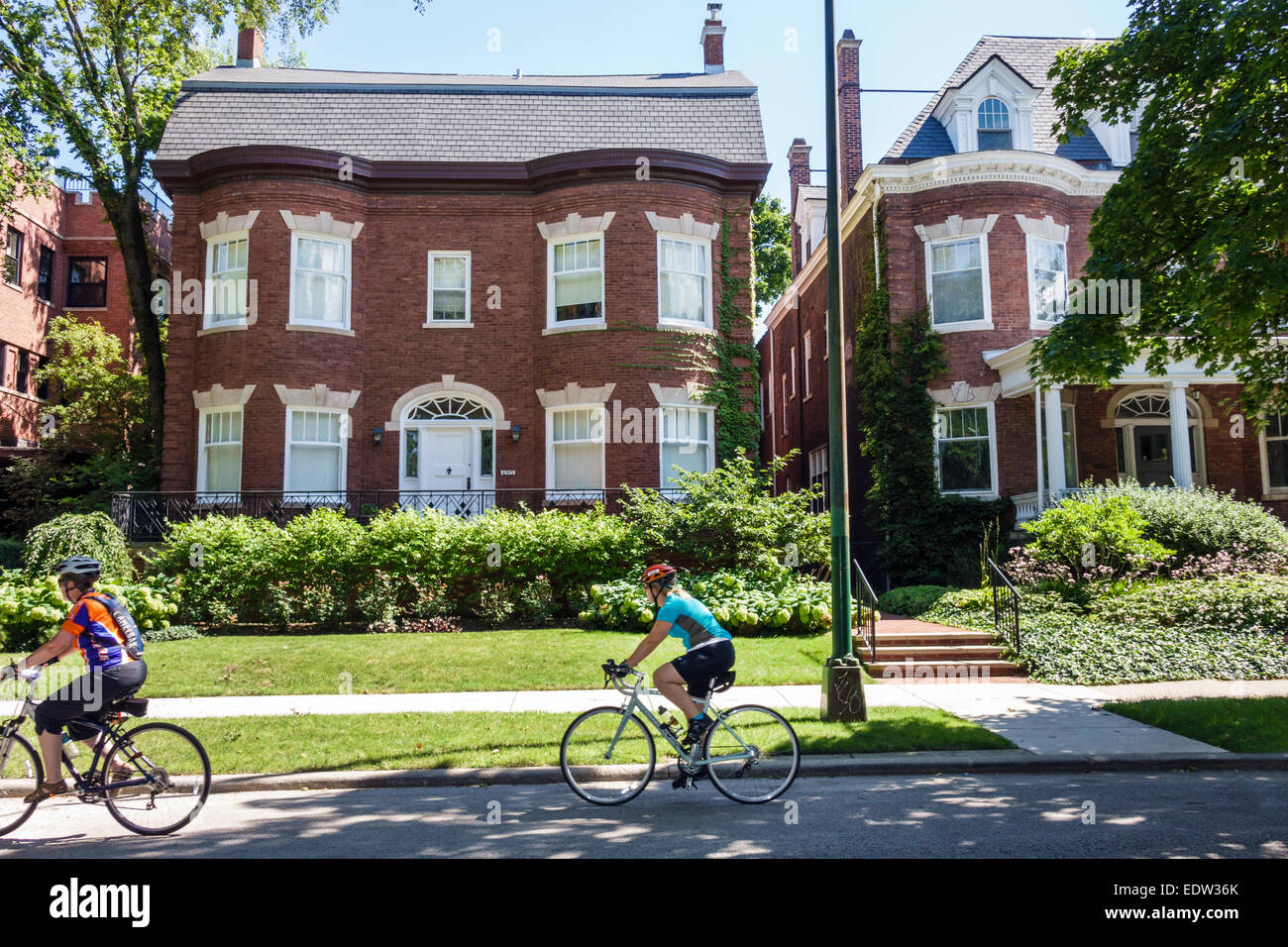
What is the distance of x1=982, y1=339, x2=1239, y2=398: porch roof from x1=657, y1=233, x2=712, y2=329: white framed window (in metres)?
6.10

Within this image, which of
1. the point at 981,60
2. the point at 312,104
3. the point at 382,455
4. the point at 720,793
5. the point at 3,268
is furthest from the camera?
the point at 3,268

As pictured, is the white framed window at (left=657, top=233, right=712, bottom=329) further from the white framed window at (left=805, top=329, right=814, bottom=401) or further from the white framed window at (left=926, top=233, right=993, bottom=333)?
the white framed window at (left=805, top=329, right=814, bottom=401)

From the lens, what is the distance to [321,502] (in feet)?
62.6

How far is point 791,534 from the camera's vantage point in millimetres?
16375

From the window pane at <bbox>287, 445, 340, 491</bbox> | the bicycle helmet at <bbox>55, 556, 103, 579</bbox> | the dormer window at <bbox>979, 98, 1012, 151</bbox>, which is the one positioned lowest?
the bicycle helmet at <bbox>55, 556, 103, 579</bbox>

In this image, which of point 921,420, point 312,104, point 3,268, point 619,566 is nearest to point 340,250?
point 312,104

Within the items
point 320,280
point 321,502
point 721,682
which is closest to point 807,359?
point 320,280

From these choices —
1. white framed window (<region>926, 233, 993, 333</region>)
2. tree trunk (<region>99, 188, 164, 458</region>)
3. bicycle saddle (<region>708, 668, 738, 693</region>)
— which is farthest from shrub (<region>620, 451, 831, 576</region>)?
tree trunk (<region>99, 188, 164, 458</region>)

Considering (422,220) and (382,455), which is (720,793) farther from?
(422,220)

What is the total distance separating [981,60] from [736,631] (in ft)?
53.4

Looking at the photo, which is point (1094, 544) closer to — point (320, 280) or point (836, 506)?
point (836, 506)

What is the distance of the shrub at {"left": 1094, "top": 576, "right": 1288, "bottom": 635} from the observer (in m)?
13.6

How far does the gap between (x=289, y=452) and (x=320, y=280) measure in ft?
11.9

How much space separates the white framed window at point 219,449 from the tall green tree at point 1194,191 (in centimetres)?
1510
